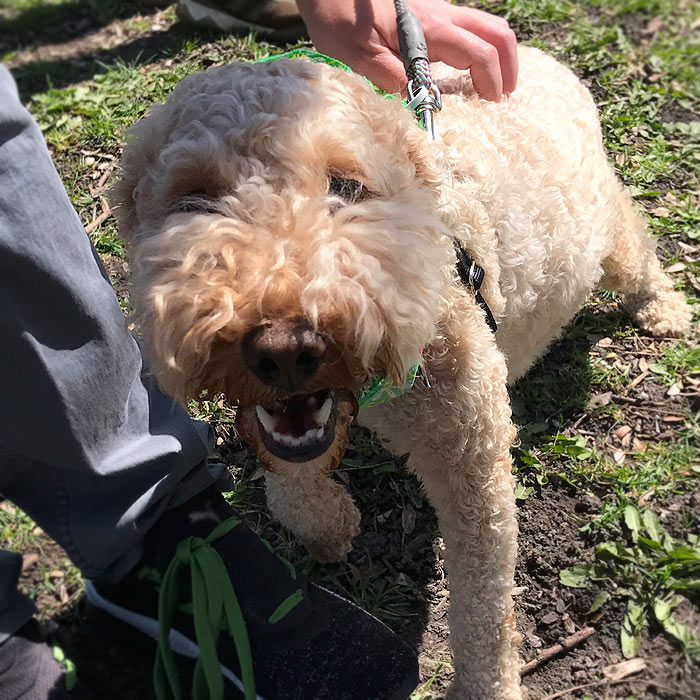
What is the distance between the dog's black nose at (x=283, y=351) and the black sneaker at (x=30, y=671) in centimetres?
128

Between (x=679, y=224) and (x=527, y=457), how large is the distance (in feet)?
5.60

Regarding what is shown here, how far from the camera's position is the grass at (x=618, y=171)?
274 cm

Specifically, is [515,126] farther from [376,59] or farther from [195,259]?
[195,259]

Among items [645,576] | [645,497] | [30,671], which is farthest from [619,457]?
[30,671]

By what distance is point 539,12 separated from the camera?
4473 mm

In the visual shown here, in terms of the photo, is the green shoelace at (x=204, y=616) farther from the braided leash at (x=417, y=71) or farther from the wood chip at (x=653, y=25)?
the wood chip at (x=653, y=25)

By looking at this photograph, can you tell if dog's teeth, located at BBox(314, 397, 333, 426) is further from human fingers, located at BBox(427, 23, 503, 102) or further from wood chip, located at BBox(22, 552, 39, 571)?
wood chip, located at BBox(22, 552, 39, 571)

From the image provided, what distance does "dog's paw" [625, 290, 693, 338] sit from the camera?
127 inches

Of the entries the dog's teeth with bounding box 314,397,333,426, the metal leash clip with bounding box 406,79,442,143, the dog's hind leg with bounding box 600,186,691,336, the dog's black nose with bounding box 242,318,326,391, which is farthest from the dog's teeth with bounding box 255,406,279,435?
the dog's hind leg with bounding box 600,186,691,336

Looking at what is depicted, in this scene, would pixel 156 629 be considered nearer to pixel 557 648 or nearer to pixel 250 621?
pixel 250 621

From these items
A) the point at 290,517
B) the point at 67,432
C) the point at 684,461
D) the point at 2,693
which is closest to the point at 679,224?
the point at 684,461

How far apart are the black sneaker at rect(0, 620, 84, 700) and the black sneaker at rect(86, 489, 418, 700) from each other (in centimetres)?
27

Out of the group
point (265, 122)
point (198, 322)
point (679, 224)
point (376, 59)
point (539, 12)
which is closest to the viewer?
point (198, 322)

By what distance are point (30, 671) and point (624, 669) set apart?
1909mm
